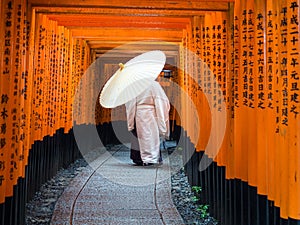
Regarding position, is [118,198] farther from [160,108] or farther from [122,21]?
[160,108]

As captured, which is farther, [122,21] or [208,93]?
[122,21]

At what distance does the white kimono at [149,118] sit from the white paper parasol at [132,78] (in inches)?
45.2

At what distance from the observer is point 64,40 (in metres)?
6.38

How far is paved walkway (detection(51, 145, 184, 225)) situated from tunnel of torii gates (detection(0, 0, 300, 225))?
50 centimetres

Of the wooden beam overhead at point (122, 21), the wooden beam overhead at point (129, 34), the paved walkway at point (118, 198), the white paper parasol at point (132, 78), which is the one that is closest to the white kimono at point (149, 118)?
the paved walkway at point (118, 198)

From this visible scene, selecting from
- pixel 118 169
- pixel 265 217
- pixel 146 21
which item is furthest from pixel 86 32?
pixel 265 217

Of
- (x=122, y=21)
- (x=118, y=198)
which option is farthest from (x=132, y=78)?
(x=118, y=198)

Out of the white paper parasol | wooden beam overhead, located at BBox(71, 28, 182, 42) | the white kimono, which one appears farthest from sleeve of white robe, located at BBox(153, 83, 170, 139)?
the white paper parasol

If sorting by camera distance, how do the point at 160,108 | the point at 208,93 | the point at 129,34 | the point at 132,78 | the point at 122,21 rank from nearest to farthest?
the point at 208,93, the point at 122,21, the point at 132,78, the point at 129,34, the point at 160,108

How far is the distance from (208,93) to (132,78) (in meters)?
1.84

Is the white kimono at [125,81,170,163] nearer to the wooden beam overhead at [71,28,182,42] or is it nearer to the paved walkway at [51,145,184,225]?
the paved walkway at [51,145,184,225]

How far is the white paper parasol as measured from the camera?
5.85 meters

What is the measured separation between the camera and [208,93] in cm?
435

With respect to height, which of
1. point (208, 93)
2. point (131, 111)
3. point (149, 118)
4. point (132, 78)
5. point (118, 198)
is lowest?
point (118, 198)
